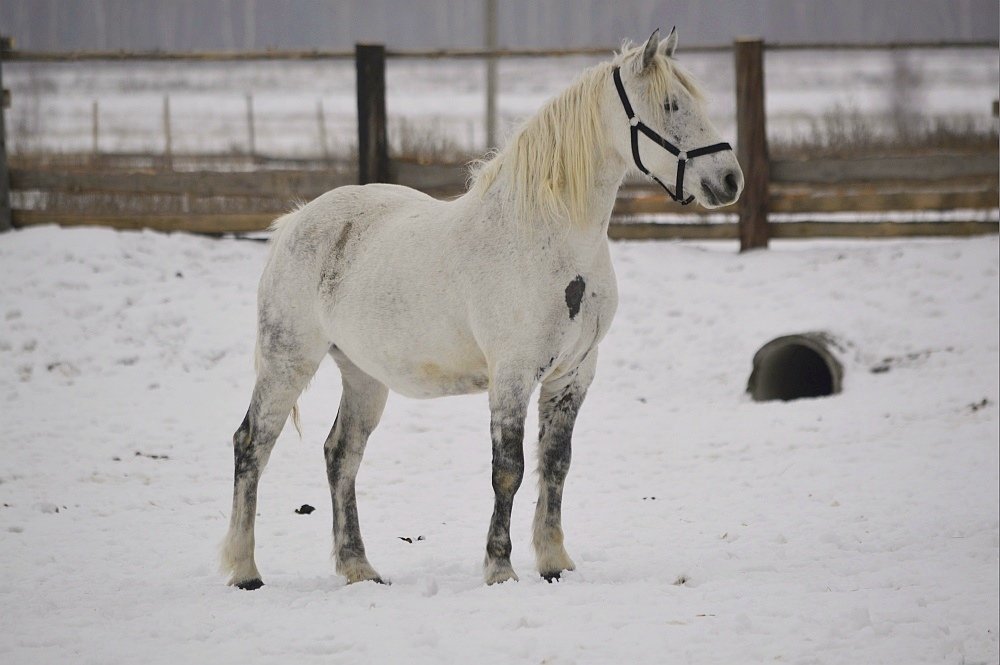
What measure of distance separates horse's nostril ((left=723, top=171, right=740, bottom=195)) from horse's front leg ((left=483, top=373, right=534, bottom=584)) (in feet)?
3.67

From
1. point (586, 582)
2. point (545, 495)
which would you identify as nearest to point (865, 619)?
point (586, 582)

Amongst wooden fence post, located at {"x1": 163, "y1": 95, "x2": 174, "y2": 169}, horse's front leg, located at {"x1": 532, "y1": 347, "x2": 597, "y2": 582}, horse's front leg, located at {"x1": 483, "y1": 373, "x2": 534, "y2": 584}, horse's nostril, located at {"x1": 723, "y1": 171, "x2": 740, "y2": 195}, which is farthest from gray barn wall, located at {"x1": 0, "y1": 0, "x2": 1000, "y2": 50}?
horse's front leg, located at {"x1": 483, "y1": 373, "x2": 534, "y2": 584}

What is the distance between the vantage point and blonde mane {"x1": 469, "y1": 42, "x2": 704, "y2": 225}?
4.36m

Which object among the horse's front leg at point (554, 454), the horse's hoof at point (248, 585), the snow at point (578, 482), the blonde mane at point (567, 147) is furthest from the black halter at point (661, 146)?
the horse's hoof at point (248, 585)

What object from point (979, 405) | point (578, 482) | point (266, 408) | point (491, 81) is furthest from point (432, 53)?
point (266, 408)

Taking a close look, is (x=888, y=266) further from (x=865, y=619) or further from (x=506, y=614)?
(x=506, y=614)

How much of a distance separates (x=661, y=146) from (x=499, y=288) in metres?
0.90

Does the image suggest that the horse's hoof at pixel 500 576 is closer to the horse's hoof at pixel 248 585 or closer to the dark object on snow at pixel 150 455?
the horse's hoof at pixel 248 585

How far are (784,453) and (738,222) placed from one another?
159 inches

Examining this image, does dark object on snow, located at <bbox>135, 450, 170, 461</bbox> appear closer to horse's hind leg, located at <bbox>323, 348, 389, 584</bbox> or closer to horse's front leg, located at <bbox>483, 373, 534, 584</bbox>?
horse's hind leg, located at <bbox>323, 348, 389, 584</bbox>

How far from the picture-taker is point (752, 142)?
10359 millimetres

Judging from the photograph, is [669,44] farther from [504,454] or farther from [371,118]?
[371,118]

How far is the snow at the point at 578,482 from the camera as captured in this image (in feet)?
13.0

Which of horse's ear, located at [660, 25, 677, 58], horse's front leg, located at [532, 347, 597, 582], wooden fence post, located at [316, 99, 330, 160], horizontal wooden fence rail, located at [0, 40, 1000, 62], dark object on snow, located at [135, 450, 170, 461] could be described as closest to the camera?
horse's ear, located at [660, 25, 677, 58]
